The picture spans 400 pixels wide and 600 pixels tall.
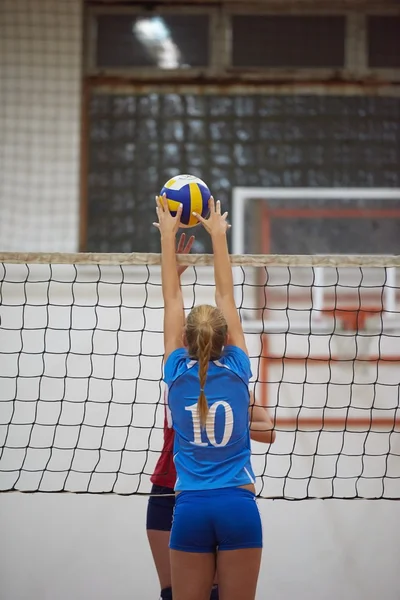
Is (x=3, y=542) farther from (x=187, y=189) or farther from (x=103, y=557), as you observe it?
(x=187, y=189)

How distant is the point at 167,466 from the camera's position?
3.15 m

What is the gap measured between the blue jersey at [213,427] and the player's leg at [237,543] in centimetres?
6

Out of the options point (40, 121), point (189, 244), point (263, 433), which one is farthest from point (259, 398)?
point (40, 121)

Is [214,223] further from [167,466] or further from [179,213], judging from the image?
[167,466]

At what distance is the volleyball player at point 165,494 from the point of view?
10.3 feet

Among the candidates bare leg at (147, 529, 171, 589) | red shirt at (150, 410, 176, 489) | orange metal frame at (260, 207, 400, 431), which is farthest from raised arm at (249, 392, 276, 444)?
orange metal frame at (260, 207, 400, 431)

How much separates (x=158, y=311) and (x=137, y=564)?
171 cm

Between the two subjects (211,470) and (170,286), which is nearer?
(211,470)

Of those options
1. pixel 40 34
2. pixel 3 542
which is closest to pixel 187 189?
pixel 3 542

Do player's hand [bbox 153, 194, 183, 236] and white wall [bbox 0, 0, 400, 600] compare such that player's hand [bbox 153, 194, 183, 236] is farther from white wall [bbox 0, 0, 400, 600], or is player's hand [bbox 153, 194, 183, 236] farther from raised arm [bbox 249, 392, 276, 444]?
white wall [bbox 0, 0, 400, 600]

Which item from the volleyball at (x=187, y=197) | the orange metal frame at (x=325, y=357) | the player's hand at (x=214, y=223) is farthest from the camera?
the orange metal frame at (x=325, y=357)

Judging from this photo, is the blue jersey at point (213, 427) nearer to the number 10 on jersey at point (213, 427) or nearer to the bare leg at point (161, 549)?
the number 10 on jersey at point (213, 427)

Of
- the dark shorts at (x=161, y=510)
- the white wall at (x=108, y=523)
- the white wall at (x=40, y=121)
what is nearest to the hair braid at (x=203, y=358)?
the dark shorts at (x=161, y=510)

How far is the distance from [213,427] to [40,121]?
435cm
